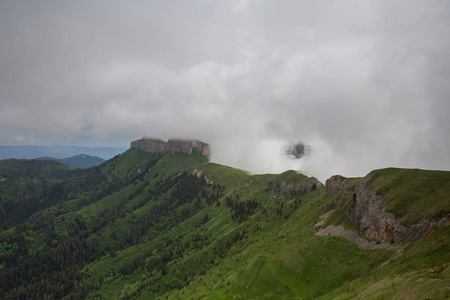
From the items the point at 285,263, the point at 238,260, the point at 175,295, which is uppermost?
the point at 285,263

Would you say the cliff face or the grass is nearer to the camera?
the cliff face

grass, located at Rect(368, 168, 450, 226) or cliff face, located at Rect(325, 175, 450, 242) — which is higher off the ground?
grass, located at Rect(368, 168, 450, 226)

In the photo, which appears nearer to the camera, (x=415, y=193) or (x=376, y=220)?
(x=415, y=193)

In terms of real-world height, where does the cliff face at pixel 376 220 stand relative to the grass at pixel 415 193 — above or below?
below

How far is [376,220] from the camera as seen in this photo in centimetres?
7412

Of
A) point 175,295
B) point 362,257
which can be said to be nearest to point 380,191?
point 362,257

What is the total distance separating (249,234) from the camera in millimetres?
161375

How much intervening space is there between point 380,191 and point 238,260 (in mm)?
77810

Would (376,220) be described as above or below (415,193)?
below

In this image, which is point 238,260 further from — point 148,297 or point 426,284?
point 426,284

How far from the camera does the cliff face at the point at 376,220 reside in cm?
5834

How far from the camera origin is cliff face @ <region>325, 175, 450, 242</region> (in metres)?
58.3

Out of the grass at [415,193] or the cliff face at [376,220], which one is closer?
the cliff face at [376,220]

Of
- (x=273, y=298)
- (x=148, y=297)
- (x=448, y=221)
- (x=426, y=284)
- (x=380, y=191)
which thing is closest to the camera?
(x=426, y=284)
